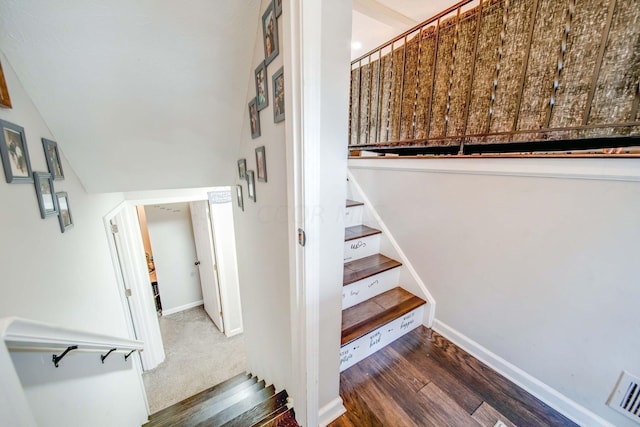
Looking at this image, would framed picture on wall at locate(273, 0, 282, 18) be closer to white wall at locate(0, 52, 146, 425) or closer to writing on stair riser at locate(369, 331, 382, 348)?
white wall at locate(0, 52, 146, 425)

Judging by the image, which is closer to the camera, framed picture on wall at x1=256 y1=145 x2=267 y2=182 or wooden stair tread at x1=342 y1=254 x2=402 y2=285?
framed picture on wall at x1=256 y1=145 x2=267 y2=182

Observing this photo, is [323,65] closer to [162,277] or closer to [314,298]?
[314,298]

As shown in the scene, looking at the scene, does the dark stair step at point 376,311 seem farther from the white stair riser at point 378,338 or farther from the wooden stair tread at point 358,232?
the wooden stair tread at point 358,232

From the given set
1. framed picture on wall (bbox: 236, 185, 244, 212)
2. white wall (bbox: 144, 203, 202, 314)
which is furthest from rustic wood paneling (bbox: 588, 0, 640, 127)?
white wall (bbox: 144, 203, 202, 314)

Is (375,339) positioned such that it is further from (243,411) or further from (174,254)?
(174,254)

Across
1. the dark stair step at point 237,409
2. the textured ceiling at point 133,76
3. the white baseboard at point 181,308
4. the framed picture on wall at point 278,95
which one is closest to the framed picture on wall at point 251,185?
the textured ceiling at point 133,76

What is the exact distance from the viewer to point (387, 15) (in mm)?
2137

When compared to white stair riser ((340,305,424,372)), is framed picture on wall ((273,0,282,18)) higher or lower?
higher

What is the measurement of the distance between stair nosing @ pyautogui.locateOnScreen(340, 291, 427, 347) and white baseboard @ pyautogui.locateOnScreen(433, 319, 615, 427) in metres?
0.26

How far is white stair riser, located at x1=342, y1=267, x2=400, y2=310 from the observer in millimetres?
1599

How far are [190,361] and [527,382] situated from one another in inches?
137

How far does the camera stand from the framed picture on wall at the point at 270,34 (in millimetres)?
893

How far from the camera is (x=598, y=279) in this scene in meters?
1.00

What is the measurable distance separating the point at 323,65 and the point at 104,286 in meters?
1.91
